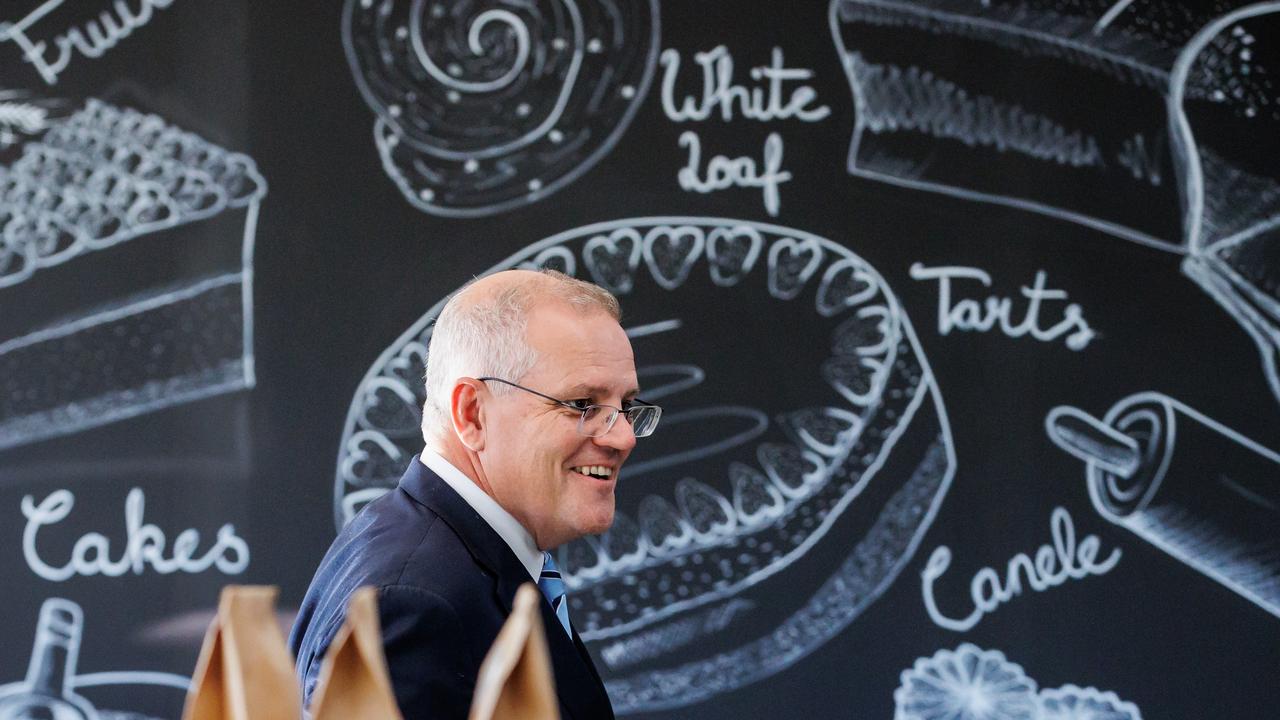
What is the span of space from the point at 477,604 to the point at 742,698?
53.2 inches

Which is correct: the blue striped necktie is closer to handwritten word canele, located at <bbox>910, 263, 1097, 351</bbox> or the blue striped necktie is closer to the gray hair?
the gray hair

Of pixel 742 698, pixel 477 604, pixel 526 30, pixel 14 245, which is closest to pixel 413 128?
pixel 526 30

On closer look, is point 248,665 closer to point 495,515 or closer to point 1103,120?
point 495,515

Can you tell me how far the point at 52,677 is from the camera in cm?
253

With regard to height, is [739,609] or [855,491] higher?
[855,491]

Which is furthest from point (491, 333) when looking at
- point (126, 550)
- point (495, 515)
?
point (126, 550)

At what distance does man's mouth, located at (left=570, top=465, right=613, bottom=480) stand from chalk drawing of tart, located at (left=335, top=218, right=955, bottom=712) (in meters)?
1.04

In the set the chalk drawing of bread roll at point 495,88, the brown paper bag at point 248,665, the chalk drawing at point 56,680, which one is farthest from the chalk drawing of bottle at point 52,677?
the brown paper bag at point 248,665

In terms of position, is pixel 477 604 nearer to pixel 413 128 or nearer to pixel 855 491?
pixel 855 491

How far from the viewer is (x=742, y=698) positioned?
7.90 feet

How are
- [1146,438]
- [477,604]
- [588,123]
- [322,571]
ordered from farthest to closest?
[588,123] → [1146,438] → [322,571] → [477,604]

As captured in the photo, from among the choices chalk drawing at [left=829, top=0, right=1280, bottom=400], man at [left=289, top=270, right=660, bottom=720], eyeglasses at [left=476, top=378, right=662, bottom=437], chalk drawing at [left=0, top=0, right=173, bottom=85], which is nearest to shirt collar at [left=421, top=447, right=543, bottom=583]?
man at [left=289, top=270, right=660, bottom=720]

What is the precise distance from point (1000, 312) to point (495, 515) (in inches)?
53.5

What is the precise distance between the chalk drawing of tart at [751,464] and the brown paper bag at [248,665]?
183cm
